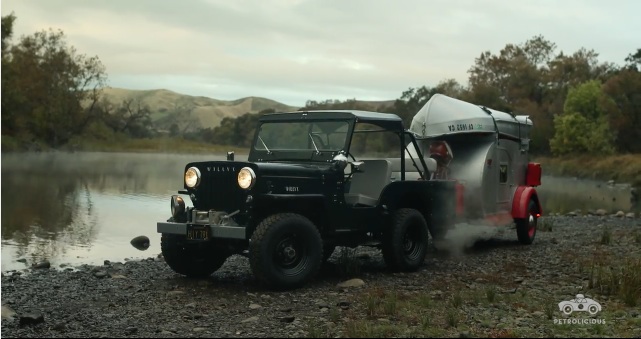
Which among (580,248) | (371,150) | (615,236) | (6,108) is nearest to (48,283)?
(371,150)

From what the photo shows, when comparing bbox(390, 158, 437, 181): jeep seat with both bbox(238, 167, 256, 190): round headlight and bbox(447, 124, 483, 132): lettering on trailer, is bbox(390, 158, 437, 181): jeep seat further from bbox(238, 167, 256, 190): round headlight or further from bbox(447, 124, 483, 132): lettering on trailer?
bbox(238, 167, 256, 190): round headlight

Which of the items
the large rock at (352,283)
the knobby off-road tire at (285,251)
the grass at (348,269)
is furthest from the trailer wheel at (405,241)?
the knobby off-road tire at (285,251)

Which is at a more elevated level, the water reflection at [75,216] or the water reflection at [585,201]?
the water reflection at [585,201]

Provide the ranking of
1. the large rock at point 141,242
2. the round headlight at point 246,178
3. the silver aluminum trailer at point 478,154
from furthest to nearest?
1. the large rock at point 141,242
2. the silver aluminum trailer at point 478,154
3. the round headlight at point 246,178

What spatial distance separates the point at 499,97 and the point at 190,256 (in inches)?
2878

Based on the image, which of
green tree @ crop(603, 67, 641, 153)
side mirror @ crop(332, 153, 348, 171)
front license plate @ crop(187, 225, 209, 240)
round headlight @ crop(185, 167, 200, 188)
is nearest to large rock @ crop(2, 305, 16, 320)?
front license plate @ crop(187, 225, 209, 240)

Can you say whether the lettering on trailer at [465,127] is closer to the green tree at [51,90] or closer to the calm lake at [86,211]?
the calm lake at [86,211]

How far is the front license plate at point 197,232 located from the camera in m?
9.70

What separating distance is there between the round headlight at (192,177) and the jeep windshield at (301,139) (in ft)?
4.96

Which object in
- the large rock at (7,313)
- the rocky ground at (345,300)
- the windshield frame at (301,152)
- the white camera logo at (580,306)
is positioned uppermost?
the windshield frame at (301,152)

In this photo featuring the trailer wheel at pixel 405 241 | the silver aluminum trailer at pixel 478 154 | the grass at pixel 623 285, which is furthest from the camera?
the silver aluminum trailer at pixel 478 154

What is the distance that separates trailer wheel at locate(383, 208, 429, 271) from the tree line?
1876 inches

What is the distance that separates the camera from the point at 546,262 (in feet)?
43.8

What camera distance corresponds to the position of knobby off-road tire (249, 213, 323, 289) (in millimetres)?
9516
